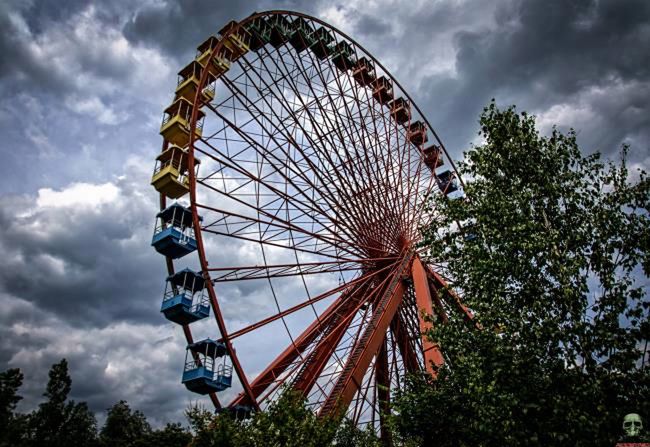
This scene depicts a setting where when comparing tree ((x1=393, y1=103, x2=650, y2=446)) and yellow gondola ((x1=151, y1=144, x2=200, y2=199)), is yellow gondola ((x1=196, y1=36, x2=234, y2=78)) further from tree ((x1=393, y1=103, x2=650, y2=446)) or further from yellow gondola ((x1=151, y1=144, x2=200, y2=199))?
tree ((x1=393, y1=103, x2=650, y2=446))

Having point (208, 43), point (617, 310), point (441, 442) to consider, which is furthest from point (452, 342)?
point (208, 43)

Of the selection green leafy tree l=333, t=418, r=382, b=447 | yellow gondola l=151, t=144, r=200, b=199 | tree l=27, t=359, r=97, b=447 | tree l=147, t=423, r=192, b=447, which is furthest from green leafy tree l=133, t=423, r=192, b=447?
yellow gondola l=151, t=144, r=200, b=199

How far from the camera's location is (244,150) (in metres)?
15.5

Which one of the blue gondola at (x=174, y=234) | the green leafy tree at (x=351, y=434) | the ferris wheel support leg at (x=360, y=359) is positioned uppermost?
the blue gondola at (x=174, y=234)

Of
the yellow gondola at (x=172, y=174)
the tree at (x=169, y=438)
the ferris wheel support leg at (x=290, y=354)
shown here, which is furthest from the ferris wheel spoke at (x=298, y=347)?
the tree at (x=169, y=438)

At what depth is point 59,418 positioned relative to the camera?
30781mm

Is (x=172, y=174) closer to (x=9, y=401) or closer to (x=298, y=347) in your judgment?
(x=298, y=347)

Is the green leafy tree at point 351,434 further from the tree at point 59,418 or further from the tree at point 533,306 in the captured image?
the tree at point 59,418

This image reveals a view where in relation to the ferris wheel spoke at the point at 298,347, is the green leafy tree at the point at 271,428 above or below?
below

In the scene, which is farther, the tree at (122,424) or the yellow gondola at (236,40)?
the tree at (122,424)

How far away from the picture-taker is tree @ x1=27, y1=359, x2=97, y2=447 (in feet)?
97.4

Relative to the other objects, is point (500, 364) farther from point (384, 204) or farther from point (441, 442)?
point (384, 204)

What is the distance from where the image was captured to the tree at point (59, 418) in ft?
97.4

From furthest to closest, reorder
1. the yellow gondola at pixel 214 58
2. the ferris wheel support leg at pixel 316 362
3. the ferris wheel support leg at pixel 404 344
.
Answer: the ferris wheel support leg at pixel 404 344 → the yellow gondola at pixel 214 58 → the ferris wheel support leg at pixel 316 362
